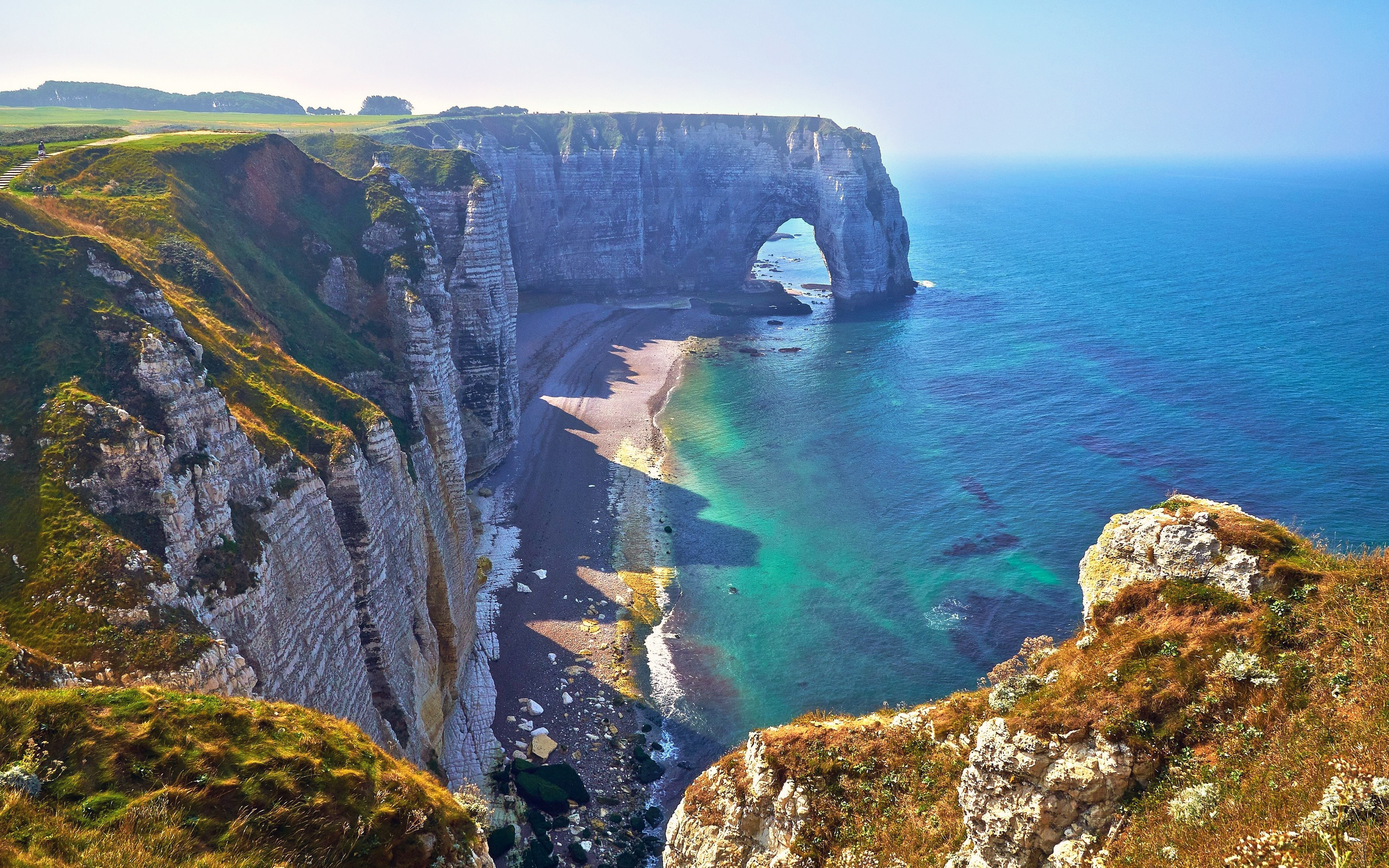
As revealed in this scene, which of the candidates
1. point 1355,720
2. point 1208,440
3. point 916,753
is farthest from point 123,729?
point 1208,440

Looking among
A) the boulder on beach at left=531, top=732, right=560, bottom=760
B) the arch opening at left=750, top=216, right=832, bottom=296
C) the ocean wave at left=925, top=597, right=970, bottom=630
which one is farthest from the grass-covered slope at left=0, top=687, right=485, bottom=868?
the arch opening at left=750, top=216, right=832, bottom=296

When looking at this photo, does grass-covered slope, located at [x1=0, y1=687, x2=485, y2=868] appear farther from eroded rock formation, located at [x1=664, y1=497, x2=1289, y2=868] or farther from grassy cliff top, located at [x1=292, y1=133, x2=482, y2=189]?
grassy cliff top, located at [x1=292, y1=133, x2=482, y2=189]

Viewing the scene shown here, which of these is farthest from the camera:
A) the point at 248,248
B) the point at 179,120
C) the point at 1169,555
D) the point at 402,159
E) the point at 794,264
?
the point at 794,264

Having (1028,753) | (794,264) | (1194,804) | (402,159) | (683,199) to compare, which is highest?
(683,199)

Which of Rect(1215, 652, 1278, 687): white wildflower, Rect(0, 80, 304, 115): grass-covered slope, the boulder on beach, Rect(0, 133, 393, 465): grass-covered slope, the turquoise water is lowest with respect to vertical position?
the boulder on beach

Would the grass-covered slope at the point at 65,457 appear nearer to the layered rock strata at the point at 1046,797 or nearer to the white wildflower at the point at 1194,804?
the layered rock strata at the point at 1046,797

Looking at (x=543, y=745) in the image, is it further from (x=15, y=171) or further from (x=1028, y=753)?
(x=15, y=171)

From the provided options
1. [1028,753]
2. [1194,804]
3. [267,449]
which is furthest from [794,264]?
[1194,804]

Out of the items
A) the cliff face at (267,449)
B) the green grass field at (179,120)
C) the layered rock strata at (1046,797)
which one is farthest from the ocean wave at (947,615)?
the green grass field at (179,120)
